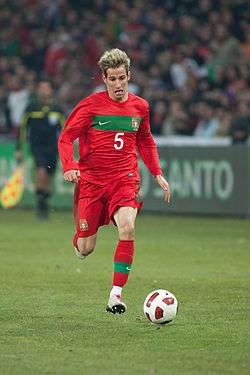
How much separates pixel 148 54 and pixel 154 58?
18 centimetres

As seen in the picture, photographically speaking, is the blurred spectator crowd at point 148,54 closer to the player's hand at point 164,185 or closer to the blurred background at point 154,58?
the blurred background at point 154,58

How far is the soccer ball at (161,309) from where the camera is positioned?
9.34 m

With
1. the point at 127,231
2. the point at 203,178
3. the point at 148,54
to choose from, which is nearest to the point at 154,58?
the point at 148,54

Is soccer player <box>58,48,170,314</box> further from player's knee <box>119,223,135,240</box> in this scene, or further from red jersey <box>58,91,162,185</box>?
player's knee <box>119,223,135,240</box>

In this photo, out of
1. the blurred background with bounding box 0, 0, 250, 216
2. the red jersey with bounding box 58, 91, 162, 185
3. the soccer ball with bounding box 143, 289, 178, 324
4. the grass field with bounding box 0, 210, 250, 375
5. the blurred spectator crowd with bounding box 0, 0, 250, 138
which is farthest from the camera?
the blurred spectator crowd with bounding box 0, 0, 250, 138

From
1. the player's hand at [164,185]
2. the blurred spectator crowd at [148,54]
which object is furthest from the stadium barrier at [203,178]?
the player's hand at [164,185]

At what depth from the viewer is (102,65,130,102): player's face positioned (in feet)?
33.0

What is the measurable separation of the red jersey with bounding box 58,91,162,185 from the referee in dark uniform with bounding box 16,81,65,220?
9887 millimetres

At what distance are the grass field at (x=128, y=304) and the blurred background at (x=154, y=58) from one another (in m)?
3.95

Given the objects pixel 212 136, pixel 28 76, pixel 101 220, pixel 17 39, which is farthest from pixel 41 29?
pixel 101 220

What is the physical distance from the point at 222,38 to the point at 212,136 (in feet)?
9.12

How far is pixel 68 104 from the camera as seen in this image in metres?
24.7

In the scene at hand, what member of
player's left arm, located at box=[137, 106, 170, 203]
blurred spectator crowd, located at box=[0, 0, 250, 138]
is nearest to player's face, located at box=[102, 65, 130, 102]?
player's left arm, located at box=[137, 106, 170, 203]

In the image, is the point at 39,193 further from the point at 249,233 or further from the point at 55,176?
the point at 249,233
